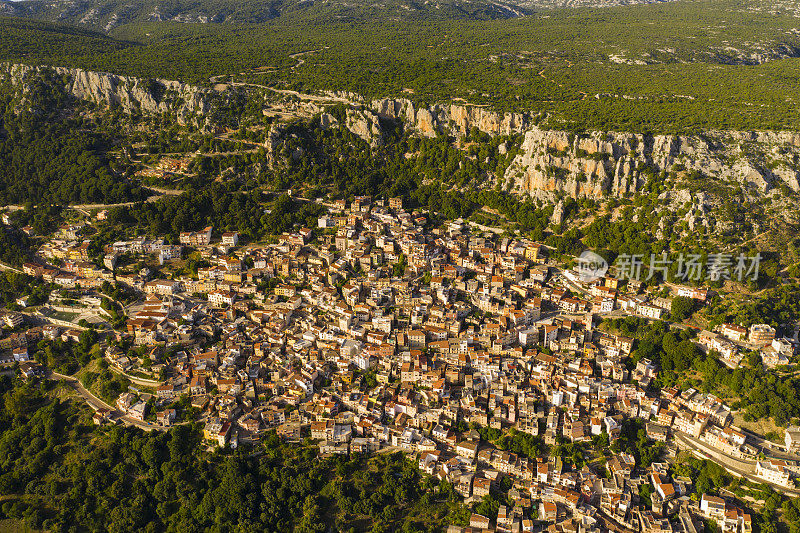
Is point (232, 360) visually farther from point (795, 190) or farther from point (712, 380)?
point (795, 190)

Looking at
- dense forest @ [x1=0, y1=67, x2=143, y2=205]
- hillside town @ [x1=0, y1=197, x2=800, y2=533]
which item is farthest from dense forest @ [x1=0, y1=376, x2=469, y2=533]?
dense forest @ [x1=0, y1=67, x2=143, y2=205]

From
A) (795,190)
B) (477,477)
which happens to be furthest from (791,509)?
(795,190)

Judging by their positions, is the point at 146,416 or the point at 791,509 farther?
the point at 146,416

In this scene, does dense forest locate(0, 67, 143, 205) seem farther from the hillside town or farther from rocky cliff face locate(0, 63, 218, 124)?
the hillside town

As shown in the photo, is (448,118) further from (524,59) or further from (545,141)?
(524,59)

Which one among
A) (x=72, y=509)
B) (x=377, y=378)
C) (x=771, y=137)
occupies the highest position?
(x=771, y=137)

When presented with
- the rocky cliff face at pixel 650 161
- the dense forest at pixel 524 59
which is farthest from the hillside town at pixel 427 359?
the dense forest at pixel 524 59
